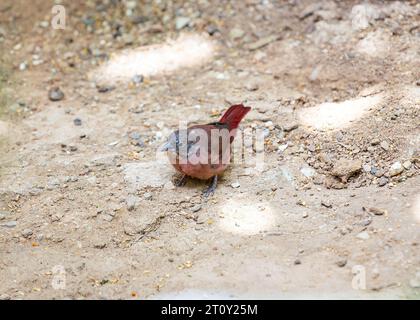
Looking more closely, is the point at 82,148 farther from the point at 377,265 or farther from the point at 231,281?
the point at 377,265

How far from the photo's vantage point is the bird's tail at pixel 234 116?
4977mm

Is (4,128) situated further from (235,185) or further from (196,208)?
(235,185)

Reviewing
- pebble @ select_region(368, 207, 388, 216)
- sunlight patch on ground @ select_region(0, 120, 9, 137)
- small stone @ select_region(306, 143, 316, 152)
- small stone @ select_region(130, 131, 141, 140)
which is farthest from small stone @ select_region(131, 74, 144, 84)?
pebble @ select_region(368, 207, 388, 216)

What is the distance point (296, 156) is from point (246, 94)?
971 mm

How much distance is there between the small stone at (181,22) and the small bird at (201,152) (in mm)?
1912

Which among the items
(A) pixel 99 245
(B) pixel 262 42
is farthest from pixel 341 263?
(B) pixel 262 42

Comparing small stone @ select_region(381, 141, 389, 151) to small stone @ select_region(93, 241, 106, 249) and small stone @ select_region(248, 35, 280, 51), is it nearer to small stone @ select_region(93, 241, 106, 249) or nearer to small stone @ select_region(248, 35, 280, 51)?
small stone @ select_region(248, 35, 280, 51)

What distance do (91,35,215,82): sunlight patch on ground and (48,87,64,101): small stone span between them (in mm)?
369

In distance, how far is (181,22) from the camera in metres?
6.49

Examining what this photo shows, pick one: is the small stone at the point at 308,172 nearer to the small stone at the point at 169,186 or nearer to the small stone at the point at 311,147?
the small stone at the point at 311,147

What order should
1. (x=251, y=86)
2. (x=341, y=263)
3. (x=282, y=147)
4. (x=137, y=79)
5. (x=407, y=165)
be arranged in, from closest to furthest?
1. (x=341, y=263)
2. (x=407, y=165)
3. (x=282, y=147)
4. (x=251, y=86)
5. (x=137, y=79)

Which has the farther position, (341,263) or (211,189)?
(211,189)

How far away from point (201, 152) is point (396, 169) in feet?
4.27

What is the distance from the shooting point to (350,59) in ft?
18.8
